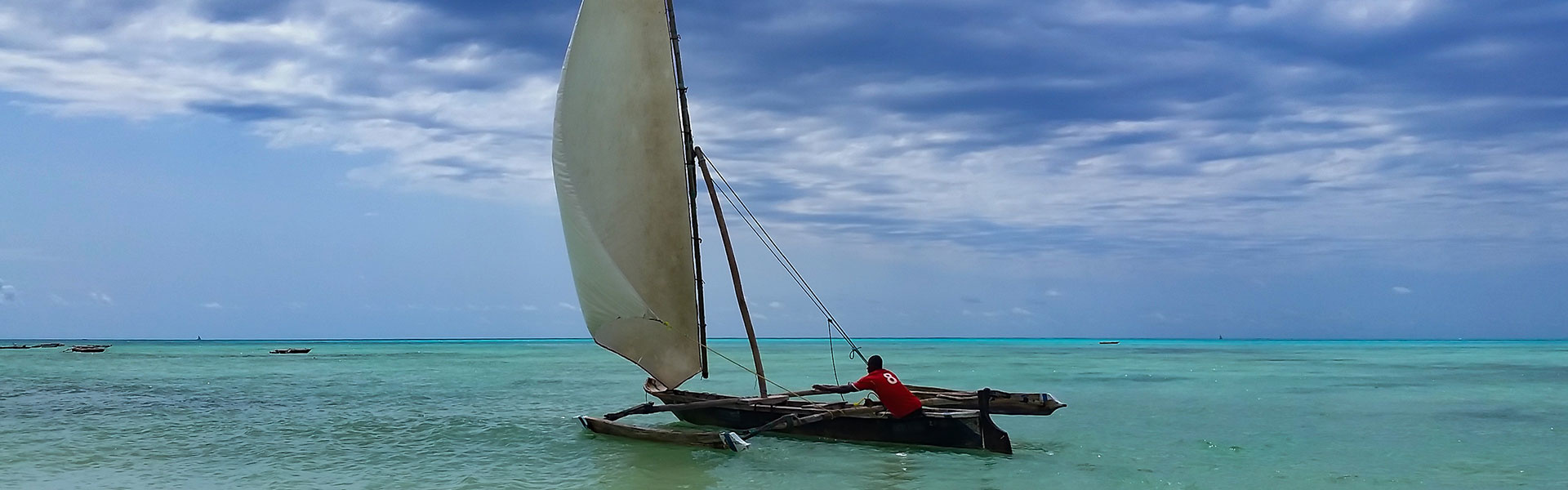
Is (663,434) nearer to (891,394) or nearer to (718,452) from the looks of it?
(718,452)

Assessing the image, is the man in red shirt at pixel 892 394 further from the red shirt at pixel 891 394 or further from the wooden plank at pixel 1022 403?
the wooden plank at pixel 1022 403

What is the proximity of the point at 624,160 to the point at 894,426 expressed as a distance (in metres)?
5.59

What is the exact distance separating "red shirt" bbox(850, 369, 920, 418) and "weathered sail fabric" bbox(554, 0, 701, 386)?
3.43m

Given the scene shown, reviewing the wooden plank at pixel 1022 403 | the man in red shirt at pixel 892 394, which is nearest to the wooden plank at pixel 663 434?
the man in red shirt at pixel 892 394

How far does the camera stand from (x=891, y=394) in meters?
15.6

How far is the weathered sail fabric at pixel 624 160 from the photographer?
16.6 meters

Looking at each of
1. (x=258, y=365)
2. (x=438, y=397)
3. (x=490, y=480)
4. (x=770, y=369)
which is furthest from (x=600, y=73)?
(x=258, y=365)

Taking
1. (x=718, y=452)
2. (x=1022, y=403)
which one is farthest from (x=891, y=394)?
(x=718, y=452)

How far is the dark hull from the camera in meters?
15.4

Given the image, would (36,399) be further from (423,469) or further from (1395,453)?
(1395,453)

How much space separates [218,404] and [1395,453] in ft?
83.3

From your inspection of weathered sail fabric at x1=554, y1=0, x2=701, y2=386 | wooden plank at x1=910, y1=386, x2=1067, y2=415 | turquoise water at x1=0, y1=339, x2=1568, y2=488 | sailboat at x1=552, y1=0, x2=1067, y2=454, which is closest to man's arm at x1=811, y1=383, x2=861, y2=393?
sailboat at x1=552, y1=0, x2=1067, y2=454

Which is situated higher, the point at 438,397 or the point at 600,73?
the point at 600,73

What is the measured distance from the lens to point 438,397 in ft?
98.5
